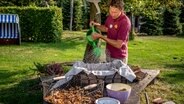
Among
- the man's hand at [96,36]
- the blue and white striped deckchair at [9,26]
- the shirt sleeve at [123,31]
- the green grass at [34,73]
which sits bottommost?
the green grass at [34,73]

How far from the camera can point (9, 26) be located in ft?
52.9

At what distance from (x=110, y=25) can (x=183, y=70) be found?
4.82 m

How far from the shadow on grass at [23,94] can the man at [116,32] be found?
1770mm

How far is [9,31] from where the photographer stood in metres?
16.1

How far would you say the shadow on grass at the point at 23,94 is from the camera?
704 centimetres

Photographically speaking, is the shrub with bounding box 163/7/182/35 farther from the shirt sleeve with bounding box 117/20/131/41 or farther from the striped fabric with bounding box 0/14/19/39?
the shirt sleeve with bounding box 117/20/131/41

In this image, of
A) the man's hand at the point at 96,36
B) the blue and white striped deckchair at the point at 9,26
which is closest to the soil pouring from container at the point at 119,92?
the man's hand at the point at 96,36

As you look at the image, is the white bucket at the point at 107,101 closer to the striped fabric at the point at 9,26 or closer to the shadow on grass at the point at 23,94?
the shadow on grass at the point at 23,94

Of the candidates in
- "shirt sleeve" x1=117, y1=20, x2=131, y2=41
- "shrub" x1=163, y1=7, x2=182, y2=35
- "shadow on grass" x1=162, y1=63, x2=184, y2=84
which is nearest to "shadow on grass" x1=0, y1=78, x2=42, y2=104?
"shirt sleeve" x1=117, y1=20, x2=131, y2=41

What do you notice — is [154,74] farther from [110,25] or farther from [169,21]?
[169,21]

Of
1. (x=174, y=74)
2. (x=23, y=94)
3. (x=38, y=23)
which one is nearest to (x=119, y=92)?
(x=23, y=94)

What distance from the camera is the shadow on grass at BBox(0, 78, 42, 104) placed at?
7.04m

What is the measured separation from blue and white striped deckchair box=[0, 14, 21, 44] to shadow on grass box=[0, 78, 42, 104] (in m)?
7.94

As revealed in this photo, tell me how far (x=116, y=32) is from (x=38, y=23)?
37.5 feet
